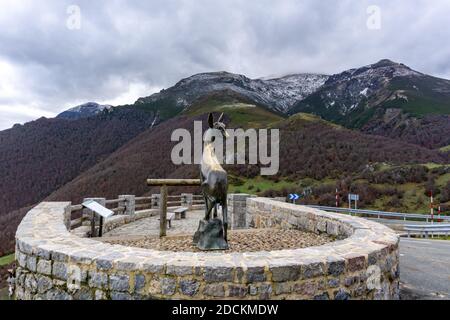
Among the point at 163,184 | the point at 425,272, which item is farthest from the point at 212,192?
the point at 425,272

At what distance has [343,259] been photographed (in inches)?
153

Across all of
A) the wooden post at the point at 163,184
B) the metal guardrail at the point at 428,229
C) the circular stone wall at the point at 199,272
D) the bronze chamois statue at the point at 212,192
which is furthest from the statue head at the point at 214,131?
the metal guardrail at the point at 428,229

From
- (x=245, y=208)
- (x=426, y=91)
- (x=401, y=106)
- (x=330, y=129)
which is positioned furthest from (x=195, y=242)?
(x=426, y=91)

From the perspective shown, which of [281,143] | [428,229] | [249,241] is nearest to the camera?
[249,241]

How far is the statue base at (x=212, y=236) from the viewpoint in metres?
5.94

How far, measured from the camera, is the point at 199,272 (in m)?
3.47

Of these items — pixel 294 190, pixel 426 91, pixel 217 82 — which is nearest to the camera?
pixel 294 190

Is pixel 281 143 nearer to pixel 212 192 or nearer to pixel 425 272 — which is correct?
pixel 425 272

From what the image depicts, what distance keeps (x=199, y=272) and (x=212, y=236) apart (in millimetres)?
2508

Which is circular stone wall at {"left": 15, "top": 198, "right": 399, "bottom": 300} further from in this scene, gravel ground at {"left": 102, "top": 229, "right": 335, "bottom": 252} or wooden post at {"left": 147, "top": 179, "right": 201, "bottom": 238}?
wooden post at {"left": 147, "top": 179, "right": 201, "bottom": 238}

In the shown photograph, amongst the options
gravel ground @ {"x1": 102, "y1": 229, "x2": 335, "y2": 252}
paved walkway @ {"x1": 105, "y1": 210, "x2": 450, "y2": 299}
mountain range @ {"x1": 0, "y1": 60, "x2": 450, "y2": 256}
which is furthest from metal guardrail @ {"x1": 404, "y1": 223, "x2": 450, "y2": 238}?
mountain range @ {"x1": 0, "y1": 60, "x2": 450, "y2": 256}

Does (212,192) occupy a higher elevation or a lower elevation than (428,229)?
higher
